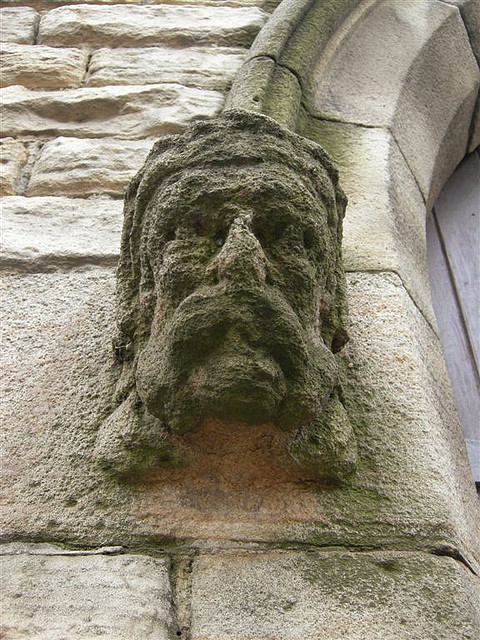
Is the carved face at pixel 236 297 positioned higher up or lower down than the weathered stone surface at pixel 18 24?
lower down

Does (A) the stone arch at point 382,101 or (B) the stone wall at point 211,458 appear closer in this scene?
(B) the stone wall at point 211,458

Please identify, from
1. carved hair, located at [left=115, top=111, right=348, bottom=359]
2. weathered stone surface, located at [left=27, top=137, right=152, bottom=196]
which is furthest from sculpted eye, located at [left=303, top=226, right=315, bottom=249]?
weathered stone surface, located at [left=27, top=137, right=152, bottom=196]

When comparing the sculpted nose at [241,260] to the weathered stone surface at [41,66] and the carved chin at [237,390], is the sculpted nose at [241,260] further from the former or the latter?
the weathered stone surface at [41,66]

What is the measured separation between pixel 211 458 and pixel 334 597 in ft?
0.93

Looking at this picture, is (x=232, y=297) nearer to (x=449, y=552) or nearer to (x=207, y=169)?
(x=207, y=169)

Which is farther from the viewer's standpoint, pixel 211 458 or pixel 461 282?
pixel 461 282

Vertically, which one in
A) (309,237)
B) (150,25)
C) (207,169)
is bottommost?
(309,237)

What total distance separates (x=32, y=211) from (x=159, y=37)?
895 mm

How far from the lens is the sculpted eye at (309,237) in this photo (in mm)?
A: 1146

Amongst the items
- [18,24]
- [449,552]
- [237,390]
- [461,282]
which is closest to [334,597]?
[449,552]

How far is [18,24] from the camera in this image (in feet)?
7.93

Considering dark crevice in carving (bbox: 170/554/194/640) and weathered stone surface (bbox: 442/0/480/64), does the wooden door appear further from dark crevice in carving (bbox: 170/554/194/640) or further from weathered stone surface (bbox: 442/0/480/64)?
dark crevice in carving (bbox: 170/554/194/640)

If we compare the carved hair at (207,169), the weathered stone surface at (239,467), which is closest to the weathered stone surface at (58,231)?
the weathered stone surface at (239,467)

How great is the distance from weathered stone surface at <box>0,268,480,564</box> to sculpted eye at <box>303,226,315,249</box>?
29 cm
